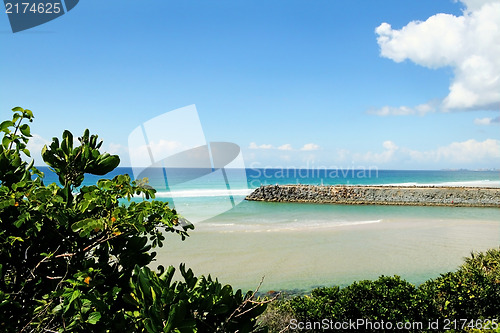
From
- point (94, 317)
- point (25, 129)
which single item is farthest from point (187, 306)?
point (25, 129)

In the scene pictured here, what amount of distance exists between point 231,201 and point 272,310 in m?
31.9

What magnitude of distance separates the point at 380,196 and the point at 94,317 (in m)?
38.6

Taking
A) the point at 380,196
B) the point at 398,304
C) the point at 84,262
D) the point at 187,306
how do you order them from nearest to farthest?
1. the point at 187,306
2. the point at 84,262
3. the point at 398,304
4. the point at 380,196

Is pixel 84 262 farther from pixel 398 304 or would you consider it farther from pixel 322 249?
pixel 322 249

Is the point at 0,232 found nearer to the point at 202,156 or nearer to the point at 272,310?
the point at 272,310

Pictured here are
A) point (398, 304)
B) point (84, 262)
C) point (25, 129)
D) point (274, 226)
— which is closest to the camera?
point (84, 262)

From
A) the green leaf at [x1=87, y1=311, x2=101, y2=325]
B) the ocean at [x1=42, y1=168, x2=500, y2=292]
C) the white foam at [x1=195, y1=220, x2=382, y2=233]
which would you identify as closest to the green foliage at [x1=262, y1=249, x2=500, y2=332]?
the ocean at [x1=42, y1=168, x2=500, y2=292]

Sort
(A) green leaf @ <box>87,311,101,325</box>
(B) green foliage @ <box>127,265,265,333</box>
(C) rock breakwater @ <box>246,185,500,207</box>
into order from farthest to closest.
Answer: (C) rock breakwater @ <box>246,185,500,207</box>, (A) green leaf @ <box>87,311,101,325</box>, (B) green foliage @ <box>127,265,265,333</box>

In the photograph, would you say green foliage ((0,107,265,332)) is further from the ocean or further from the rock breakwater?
the rock breakwater

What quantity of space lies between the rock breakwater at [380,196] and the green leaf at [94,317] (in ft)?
117

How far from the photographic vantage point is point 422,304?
5.32m


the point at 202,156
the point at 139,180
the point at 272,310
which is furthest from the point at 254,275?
the point at 139,180

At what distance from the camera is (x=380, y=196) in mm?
37188

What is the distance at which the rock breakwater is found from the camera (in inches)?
1374
